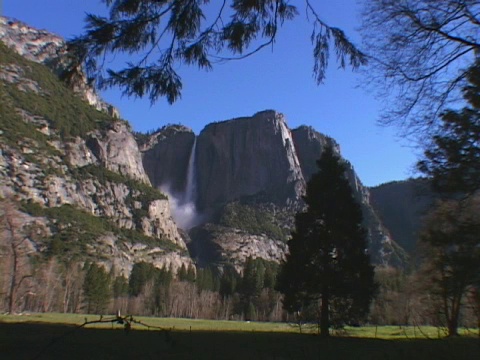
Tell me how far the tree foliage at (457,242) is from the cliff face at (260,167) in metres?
170

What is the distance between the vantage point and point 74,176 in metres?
128

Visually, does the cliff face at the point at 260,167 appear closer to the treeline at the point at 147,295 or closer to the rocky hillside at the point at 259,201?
the rocky hillside at the point at 259,201

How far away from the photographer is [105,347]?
28.6 feet

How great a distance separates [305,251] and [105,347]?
12023 millimetres

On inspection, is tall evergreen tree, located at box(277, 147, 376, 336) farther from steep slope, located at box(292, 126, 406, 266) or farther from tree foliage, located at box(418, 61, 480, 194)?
steep slope, located at box(292, 126, 406, 266)

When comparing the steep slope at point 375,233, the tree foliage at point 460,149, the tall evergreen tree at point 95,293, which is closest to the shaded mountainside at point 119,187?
the steep slope at point 375,233

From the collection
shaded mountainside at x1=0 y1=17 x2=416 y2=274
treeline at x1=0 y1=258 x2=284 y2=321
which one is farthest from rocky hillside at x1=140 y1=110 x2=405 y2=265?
treeline at x1=0 y1=258 x2=284 y2=321

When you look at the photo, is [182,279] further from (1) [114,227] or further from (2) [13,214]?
(2) [13,214]

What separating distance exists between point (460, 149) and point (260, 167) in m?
184

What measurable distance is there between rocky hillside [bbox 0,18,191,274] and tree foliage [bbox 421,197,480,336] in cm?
9624

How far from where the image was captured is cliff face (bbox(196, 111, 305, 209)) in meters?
181

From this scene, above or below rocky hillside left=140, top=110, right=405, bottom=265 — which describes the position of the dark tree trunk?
below

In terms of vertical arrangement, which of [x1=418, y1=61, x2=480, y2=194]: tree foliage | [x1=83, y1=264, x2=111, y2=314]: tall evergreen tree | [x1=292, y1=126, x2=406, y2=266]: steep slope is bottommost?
[x1=83, y1=264, x2=111, y2=314]: tall evergreen tree

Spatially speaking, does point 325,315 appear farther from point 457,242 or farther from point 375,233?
point 375,233
